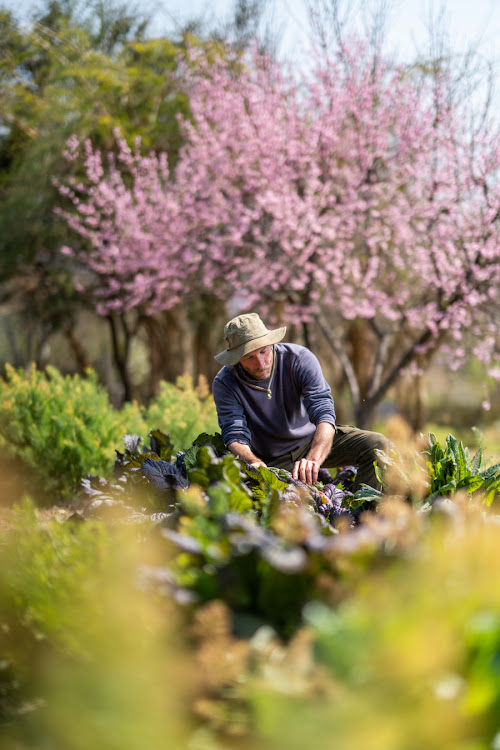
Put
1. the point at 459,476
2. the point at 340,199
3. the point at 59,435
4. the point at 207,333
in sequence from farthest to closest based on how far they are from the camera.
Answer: the point at 207,333 → the point at 340,199 → the point at 59,435 → the point at 459,476

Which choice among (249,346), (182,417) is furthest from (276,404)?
(182,417)

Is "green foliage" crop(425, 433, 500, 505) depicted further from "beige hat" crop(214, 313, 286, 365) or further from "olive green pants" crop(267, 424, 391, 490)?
"beige hat" crop(214, 313, 286, 365)

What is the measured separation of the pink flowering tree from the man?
5.20 metres

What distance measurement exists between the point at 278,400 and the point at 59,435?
2451 mm

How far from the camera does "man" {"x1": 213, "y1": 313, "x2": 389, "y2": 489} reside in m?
3.53

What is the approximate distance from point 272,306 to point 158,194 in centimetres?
285

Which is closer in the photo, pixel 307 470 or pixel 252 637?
pixel 252 637

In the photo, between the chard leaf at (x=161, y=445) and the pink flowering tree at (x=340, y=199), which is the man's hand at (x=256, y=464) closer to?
the chard leaf at (x=161, y=445)

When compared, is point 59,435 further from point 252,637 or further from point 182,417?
point 252,637

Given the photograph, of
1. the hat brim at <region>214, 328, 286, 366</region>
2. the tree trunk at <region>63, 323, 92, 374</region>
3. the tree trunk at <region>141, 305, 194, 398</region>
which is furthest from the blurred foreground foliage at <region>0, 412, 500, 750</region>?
the tree trunk at <region>63, 323, 92, 374</region>

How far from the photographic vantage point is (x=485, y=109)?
309 inches

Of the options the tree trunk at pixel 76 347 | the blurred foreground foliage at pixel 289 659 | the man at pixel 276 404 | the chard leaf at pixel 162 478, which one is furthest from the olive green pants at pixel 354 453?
the tree trunk at pixel 76 347

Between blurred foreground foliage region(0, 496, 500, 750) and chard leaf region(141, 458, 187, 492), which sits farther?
chard leaf region(141, 458, 187, 492)

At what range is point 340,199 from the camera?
941 cm
